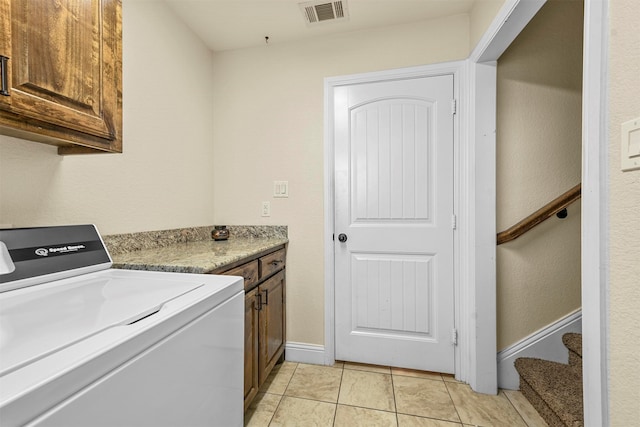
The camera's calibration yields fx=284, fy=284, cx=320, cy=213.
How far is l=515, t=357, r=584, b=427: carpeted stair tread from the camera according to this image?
132cm

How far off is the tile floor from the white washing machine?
2.54 feet

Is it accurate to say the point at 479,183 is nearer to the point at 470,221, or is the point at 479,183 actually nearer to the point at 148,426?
the point at 470,221

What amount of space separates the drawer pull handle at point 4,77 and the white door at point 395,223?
1608mm

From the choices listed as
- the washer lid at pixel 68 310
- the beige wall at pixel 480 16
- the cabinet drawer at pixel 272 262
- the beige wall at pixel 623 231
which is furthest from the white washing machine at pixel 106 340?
the beige wall at pixel 480 16

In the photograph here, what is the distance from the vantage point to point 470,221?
1734 mm

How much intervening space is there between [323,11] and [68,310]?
2.00 meters

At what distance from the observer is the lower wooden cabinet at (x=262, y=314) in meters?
1.45

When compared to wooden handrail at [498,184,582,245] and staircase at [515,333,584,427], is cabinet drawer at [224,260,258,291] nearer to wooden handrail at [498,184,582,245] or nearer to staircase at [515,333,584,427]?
wooden handrail at [498,184,582,245]

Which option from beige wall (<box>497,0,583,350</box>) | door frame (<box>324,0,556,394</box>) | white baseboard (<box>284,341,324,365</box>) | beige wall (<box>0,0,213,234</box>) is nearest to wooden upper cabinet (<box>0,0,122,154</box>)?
beige wall (<box>0,0,213,234</box>)

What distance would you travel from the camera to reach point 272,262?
1.81 meters

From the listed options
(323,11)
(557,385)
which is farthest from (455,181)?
(323,11)

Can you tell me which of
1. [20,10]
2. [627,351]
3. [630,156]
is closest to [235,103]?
[20,10]

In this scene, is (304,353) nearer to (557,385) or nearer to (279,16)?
(557,385)

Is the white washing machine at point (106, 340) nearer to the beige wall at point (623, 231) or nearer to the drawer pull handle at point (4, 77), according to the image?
the drawer pull handle at point (4, 77)
